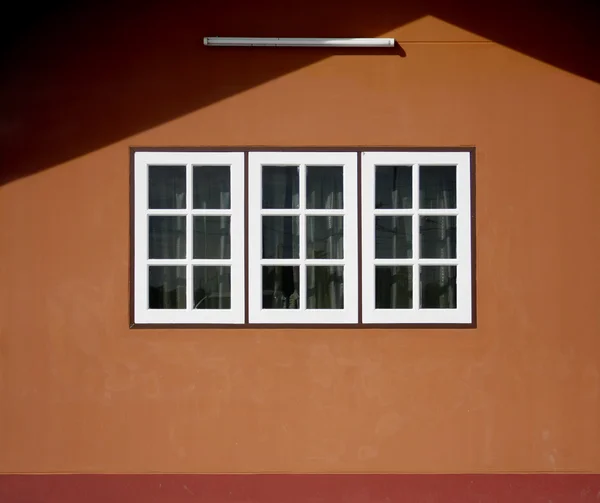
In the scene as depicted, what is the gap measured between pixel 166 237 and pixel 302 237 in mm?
856

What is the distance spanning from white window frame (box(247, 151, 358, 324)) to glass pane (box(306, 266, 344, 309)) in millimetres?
43

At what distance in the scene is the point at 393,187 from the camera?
14.1ft

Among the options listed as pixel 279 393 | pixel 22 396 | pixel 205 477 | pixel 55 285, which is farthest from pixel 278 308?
pixel 22 396

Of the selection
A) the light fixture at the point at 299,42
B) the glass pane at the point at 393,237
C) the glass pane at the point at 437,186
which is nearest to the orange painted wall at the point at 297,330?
the light fixture at the point at 299,42

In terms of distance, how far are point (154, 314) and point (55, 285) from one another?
0.64 m

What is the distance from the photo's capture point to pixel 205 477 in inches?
166

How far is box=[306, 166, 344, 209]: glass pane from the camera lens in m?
4.30

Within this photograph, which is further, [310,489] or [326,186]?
[326,186]

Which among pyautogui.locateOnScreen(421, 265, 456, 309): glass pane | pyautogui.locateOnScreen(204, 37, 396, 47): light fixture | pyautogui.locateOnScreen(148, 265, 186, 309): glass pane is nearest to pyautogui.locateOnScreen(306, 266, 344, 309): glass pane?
pyautogui.locateOnScreen(421, 265, 456, 309): glass pane

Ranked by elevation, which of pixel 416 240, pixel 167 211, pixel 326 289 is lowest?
pixel 326 289

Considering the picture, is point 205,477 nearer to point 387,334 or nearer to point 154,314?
point 154,314

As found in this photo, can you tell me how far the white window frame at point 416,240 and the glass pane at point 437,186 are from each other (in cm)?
4

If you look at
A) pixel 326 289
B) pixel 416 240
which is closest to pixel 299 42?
pixel 416 240

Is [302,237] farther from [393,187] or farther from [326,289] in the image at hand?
[393,187]
